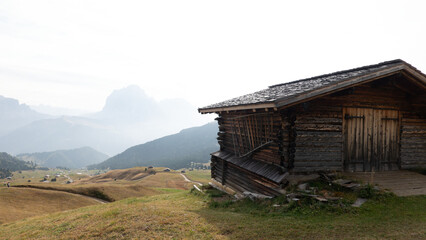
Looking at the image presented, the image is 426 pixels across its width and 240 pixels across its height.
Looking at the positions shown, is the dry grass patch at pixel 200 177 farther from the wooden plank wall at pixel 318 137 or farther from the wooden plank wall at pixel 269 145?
the wooden plank wall at pixel 318 137

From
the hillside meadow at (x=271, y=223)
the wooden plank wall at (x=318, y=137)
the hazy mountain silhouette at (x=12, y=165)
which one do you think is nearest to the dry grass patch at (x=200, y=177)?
the wooden plank wall at (x=318, y=137)

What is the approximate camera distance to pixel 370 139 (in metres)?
12.3

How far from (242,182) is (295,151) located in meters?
4.35

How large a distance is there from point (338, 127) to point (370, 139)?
2.18 meters

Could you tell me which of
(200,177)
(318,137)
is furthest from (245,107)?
(200,177)

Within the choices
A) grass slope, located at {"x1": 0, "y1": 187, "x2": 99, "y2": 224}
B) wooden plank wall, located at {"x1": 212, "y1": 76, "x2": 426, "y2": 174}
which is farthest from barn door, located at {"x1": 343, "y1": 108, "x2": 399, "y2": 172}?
grass slope, located at {"x1": 0, "y1": 187, "x2": 99, "y2": 224}

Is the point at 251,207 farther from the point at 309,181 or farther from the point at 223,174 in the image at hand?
the point at 223,174

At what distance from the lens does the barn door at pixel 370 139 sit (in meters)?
11.9

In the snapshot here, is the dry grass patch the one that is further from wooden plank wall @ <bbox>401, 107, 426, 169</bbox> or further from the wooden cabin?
wooden plank wall @ <bbox>401, 107, 426, 169</bbox>

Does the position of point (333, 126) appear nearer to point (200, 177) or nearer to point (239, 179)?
point (239, 179)

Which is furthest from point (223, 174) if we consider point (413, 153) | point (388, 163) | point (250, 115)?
point (413, 153)

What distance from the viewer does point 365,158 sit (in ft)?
40.2

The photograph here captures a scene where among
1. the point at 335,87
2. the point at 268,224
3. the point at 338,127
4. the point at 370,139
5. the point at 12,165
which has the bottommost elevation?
the point at 12,165

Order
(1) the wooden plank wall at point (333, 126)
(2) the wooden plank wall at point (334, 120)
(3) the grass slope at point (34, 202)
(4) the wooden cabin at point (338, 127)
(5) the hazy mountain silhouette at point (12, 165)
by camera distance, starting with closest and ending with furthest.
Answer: (4) the wooden cabin at point (338, 127)
(1) the wooden plank wall at point (333, 126)
(2) the wooden plank wall at point (334, 120)
(3) the grass slope at point (34, 202)
(5) the hazy mountain silhouette at point (12, 165)
